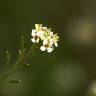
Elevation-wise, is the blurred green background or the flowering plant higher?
the flowering plant

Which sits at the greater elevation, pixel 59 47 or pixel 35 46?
pixel 35 46

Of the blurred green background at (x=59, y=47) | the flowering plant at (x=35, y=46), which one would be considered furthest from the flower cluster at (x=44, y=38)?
the blurred green background at (x=59, y=47)

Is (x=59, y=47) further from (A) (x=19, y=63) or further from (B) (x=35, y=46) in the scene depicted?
(A) (x=19, y=63)

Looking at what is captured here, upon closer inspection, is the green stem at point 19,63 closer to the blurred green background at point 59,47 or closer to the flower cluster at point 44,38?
the flower cluster at point 44,38

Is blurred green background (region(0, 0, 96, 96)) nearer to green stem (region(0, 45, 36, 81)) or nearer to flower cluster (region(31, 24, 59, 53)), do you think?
flower cluster (region(31, 24, 59, 53))

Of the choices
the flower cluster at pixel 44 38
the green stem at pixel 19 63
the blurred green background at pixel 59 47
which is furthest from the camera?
the blurred green background at pixel 59 47

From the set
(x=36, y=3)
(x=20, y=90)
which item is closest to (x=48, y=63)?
(x=20, y=90)

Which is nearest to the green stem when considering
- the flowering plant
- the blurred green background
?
the flowering plant

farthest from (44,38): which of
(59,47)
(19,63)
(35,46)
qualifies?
(59,47)

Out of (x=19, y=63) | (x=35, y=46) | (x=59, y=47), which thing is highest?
(x=35, y=46)
